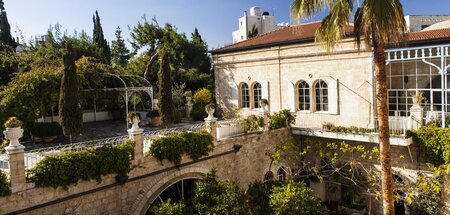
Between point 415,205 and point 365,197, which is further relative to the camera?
point 365,197

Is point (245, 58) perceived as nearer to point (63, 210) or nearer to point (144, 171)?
point (144, 171)

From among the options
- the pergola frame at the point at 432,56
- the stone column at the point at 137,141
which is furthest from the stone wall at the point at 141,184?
the pergola frame at the point at 432,56

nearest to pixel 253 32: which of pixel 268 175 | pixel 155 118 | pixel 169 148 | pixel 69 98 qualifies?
pixel 155 118

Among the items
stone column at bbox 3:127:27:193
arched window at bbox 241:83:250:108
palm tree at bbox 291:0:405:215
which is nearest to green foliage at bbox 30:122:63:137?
stone column at bbox 3:127:27:193

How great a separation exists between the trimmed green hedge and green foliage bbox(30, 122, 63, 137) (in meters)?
7.46

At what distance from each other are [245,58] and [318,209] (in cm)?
1202

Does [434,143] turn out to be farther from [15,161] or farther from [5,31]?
[5,31]

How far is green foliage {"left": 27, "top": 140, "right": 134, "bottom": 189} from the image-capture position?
8.82 m

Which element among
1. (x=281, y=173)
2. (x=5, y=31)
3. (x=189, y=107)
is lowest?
(x=281, y=173)

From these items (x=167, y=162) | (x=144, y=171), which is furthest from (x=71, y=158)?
(x=167, y=162)

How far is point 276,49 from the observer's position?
1969 centimetres

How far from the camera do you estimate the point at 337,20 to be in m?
8.95

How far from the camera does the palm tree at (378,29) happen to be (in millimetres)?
7992

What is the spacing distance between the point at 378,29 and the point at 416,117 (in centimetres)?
771
